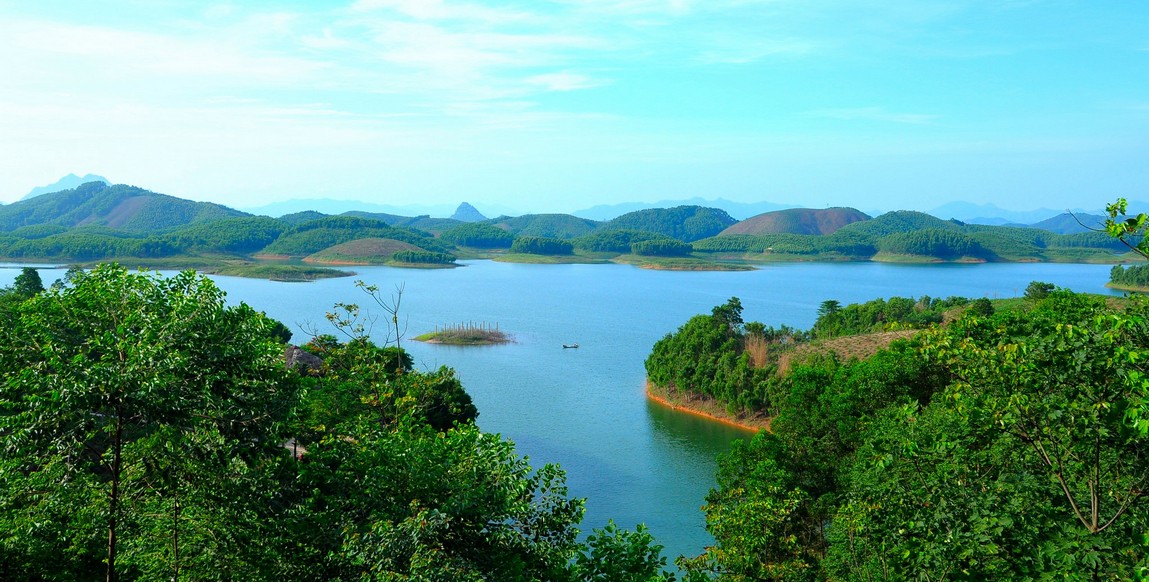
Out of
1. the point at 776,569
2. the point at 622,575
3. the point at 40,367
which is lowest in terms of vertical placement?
the point at 776,569

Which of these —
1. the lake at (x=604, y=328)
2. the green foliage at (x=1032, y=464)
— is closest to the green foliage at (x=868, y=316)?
the lake at (x=604, y=328)

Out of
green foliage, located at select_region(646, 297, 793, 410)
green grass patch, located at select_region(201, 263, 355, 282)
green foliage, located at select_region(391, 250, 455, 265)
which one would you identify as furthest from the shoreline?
green foliage, located at select_region(391, 250, 455, 265)

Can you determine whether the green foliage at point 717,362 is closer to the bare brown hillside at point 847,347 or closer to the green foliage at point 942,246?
the bare brown hillside at point 847,347

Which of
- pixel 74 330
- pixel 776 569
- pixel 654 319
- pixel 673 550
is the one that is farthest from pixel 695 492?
pixel 654 319

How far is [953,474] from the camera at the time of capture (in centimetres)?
833

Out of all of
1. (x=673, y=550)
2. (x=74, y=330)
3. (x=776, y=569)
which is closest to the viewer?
(x=74, y=330)

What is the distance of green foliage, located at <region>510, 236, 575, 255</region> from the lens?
179625mm

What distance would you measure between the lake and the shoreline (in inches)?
26.2

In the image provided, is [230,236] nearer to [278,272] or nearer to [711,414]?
[278,272]

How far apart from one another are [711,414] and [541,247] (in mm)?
142183

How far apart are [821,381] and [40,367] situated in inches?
890

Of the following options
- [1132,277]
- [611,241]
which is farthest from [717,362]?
[611,241]

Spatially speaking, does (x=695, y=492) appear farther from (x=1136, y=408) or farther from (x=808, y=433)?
(x=1136, y=408)

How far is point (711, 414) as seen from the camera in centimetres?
3919
